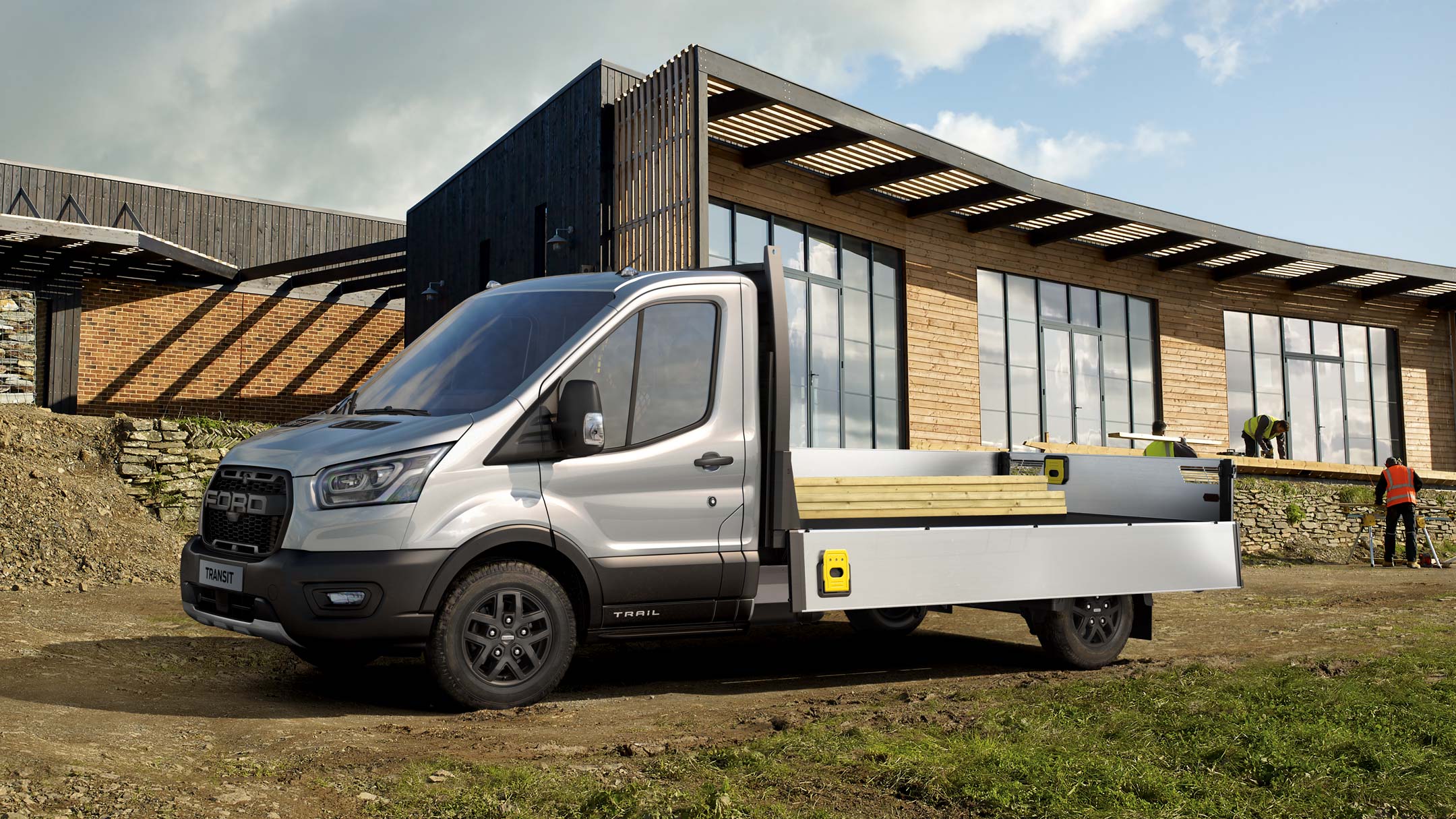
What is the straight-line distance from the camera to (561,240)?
14.8 metres

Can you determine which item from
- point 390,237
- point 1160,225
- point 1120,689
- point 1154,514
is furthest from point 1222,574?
point 390,237

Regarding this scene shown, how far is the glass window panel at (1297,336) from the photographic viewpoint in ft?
79.1

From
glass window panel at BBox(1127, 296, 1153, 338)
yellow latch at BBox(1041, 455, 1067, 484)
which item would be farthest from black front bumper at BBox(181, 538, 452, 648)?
glass window panel at BBox(1127, 296, 1153, 338)

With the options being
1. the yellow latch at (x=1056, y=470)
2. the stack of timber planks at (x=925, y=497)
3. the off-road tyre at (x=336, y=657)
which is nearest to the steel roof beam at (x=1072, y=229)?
the yellow latch at (x=1056, y=470)

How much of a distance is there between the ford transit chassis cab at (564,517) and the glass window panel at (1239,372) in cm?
1761

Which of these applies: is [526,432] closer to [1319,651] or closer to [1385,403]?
[1319,651]

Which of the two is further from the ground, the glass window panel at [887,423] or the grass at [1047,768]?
the glass window panel at [887,423]

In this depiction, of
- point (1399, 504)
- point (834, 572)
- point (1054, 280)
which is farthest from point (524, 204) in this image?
point (1399, 504)

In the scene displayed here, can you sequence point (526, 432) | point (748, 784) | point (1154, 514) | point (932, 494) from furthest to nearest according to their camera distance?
point (1154, 514) < point (932, 494) < point (526, 432) < point (748, 784)

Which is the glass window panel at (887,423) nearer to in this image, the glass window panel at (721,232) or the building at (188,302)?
the glass window panel at (721,232)

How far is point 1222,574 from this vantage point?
24.6 ft

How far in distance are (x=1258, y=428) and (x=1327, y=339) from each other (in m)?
5.00

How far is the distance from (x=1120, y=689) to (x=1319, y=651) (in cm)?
250

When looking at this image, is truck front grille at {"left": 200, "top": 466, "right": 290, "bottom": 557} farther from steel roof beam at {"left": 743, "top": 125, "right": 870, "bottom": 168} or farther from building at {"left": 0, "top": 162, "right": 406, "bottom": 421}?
building at {"left": 0, "top": 162, "right": 406, "bottom": 421}
